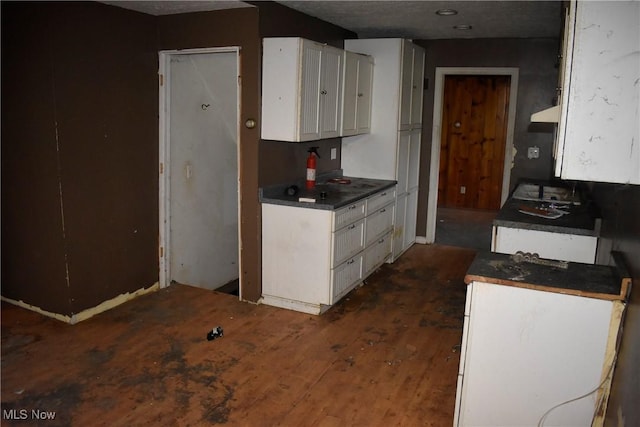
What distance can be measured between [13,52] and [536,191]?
4035 millimetres

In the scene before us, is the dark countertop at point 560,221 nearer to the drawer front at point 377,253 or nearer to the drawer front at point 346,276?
the drawer front at point 346,276

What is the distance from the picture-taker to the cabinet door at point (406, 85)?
4.82m

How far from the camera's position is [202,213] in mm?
4516

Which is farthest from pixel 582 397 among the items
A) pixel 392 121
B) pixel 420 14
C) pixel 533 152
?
pixel 533 152

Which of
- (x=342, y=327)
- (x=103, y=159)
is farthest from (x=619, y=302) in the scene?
(x=103, y=159)

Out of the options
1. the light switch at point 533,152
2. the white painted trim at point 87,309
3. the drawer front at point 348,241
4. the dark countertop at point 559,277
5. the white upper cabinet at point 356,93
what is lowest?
the white painted trim at point 87,309

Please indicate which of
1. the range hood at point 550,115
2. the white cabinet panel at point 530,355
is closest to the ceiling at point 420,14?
the range hood at point 550,115

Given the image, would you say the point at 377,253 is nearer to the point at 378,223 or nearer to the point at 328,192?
the point at 378,223

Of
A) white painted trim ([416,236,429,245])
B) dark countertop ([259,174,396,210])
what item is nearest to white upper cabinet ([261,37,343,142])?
dark countertop ([259,174,396,210])

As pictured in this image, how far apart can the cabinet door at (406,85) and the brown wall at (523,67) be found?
711 mm

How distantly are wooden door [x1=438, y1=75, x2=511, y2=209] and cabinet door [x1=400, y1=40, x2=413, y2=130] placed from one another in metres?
2.97

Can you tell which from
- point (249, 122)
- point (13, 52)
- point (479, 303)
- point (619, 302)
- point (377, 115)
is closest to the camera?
point (619, 302)

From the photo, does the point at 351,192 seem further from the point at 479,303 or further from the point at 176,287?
the point at 479,303

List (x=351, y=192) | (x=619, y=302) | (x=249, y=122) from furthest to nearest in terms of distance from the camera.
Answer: (x=351, y=192), (x=249, y=122), (x=619, y=302)
